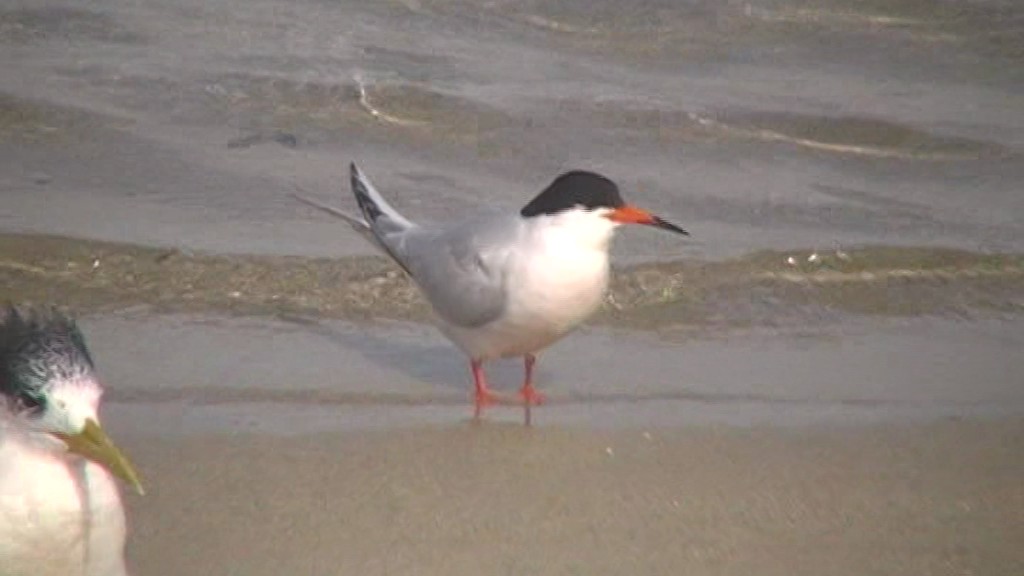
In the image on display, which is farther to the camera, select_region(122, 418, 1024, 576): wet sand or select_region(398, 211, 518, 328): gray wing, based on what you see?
select_region(398, 211, 518, 328): gray wing

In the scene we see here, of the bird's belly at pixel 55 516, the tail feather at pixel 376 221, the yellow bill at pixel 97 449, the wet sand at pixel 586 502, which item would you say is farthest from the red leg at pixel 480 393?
the yellow bill at pixel 97 449

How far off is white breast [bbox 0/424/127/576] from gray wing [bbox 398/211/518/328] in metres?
2.26

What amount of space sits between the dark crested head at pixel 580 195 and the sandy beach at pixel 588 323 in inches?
21.4

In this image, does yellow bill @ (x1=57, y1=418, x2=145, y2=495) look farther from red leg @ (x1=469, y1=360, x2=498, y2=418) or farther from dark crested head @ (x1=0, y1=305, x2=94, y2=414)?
red leg @ (x1=469, y1=360, x2=498, y2=418)

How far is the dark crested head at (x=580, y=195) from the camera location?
5.74 metres

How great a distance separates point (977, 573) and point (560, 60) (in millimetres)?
6261

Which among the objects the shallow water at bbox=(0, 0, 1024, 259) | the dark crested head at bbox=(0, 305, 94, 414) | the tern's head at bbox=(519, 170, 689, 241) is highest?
the dark crested head at bbox=(0, 305, 94, 414)

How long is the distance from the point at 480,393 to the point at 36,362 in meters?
2.49

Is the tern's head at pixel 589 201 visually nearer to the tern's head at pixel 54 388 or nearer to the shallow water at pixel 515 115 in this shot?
the shallow water at pixel 515 115

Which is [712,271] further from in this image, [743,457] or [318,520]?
[318,520]

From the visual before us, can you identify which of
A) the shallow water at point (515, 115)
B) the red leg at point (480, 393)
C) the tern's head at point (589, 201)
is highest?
the tern's head at point (589, 201)

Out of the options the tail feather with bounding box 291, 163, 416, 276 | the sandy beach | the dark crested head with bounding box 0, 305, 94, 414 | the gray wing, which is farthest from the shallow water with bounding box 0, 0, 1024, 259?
the dark crested head with bounding box 0, 305, 94, 414

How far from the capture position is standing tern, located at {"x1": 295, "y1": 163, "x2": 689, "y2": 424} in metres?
5.69

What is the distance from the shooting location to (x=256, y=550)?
14.1ft
